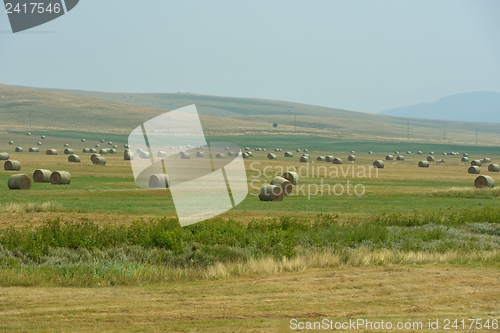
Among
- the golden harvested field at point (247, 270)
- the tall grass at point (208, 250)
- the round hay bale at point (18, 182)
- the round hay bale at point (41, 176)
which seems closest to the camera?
the golden harvested field at point (247, 270)

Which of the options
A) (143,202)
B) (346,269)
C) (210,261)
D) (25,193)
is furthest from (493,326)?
(25,193)

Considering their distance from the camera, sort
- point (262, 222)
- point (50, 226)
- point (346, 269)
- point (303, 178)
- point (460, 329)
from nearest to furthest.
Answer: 1. point (460, 329)
2. point (346, 269)
3. point (50, 226)
4. point (262, 222)
5. point (303, 178)

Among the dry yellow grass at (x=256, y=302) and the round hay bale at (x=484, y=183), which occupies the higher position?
A: the dry yellow grass at (x=256, y=302)

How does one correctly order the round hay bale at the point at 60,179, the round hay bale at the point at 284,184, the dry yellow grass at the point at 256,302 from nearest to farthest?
the dry yellow grass at the point at 256,302 → the round hay bale at the point at 284,184 → the round hay bale at the point at 60,179

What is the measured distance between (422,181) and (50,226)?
3916cm

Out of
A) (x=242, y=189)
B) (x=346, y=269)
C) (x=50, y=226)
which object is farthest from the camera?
(x=242, y=189)

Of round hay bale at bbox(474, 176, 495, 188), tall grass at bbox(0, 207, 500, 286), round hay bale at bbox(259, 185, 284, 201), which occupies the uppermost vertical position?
tall grass at bbox(0, 207, 500, 286)

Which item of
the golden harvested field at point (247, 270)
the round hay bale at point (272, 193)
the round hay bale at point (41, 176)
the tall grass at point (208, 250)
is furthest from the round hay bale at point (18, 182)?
the tall grass at point (208, 250)

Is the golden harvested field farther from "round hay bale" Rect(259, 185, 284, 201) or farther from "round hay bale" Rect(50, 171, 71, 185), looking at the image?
"round hay bale" Rect(50, 171, 71, 185)

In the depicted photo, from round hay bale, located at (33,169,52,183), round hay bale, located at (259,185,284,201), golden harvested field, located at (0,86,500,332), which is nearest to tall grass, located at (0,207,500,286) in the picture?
golden harvested field, located at (0,86,500,332)

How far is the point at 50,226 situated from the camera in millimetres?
22625

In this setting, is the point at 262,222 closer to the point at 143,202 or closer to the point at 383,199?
the point at 143,202

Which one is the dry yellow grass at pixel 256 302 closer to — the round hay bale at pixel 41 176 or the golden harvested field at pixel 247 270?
the golden harvested field at pixel 247 270

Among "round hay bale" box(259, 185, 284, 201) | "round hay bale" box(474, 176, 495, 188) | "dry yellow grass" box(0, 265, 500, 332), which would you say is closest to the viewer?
"dry yellow grass" box(0, 265, 500, 332)
